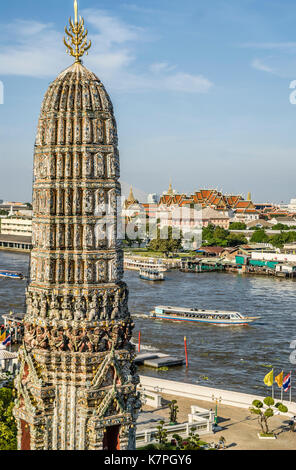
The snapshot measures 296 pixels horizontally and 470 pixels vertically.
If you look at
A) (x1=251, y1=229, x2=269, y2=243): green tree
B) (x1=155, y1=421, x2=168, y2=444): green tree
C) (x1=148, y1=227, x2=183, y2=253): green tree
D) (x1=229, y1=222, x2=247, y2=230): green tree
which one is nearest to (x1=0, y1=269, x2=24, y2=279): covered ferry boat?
(x1=148, y1=227, x2=183, y2=253): green tree

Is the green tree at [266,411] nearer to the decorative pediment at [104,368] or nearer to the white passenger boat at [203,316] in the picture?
the decorative pediment at [104,368]

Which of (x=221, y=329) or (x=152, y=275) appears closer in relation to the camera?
(x=221, y=329)

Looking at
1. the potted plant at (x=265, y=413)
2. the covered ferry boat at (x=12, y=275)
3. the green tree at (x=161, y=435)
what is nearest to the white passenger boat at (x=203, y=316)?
the covered ferry boat at (x=12, y=275)

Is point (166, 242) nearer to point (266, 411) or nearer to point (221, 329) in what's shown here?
point (221, 329)

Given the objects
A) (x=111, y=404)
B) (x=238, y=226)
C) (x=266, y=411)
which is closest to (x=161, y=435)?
(x=266, y=411)
